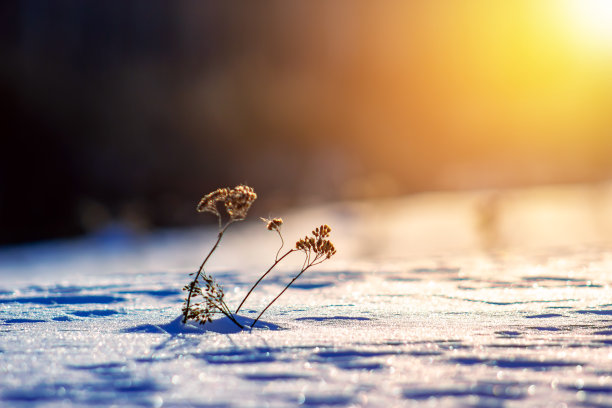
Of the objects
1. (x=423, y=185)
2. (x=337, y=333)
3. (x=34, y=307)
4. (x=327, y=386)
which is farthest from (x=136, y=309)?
(x=423, y=185)

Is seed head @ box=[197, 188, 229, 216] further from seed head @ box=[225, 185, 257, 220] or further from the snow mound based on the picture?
the snow mound

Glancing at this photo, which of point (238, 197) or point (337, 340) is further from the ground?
point (238, 197)

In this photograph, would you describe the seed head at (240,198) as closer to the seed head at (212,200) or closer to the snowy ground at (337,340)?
the seed head at (212,200)

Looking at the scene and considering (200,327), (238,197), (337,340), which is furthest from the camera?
(200,327)

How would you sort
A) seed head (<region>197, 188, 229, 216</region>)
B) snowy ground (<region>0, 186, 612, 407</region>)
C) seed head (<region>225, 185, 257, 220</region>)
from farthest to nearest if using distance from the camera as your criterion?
seed head (<region>225, 185, 257, 220</region>)
seed head (<region>197, 188, 229, 216</region>)
snowy ground (<region>0, 186, 612, 407</region>)

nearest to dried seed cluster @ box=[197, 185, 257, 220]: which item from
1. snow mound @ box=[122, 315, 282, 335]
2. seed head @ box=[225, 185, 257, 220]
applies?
seed head @ box=[225, 185, 257, 220]

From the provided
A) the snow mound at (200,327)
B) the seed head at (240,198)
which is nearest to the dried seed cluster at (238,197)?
the seed head at (240,198)

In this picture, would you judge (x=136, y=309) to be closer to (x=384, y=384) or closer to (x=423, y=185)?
(x=384, y=384)

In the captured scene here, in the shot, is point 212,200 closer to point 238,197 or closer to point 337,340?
point 238,197

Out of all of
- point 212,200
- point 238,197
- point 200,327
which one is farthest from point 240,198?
Answer: point 200,327
